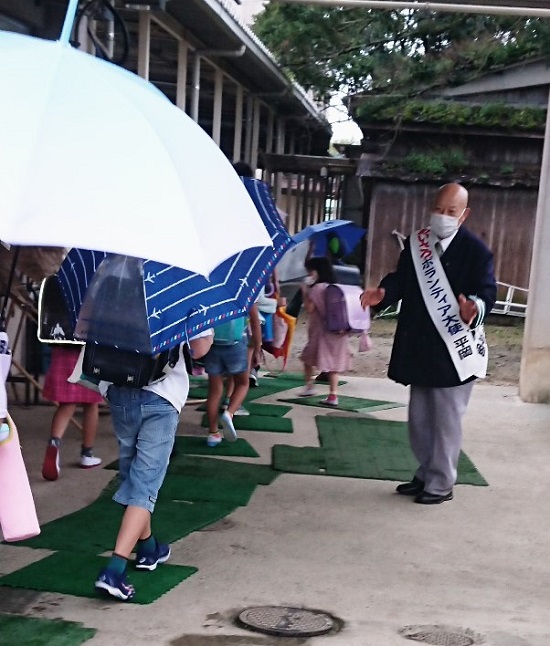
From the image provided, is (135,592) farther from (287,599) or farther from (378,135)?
(378,135)

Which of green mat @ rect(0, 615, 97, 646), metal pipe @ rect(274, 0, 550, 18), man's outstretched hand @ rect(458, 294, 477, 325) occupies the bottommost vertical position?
green mat @ rect(0, 615, 97, 646)

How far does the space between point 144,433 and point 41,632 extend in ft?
2.89

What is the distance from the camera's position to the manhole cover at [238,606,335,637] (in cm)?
376

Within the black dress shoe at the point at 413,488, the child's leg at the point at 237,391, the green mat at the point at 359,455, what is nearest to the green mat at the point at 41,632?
the black dress shoe at the point at 413,488

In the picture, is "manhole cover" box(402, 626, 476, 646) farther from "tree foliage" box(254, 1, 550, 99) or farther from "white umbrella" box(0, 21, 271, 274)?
"tree foliage" box(254, 1, 550, 99)

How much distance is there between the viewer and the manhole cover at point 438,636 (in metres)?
3.75

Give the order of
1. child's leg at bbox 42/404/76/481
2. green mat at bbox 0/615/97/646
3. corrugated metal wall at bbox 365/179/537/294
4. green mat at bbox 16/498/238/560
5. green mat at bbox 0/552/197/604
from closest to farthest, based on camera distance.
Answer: green mat at bbox 0/615/97/646 < green mat at bbox 0/552/197/604 < green mat at bbox 16/498/238/560 < child's leg at bbox 42/404/76/481 < corrugated metal wall at bbox 365/179/537/294

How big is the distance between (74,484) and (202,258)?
3239 mm

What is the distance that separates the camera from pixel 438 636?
12.5 ft

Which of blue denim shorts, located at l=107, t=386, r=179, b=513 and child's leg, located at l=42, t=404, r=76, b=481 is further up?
blue denim shorts, located at l=107, t=386, r=179, b=513

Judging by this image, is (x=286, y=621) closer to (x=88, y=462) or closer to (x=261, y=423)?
(x=88, y=462)

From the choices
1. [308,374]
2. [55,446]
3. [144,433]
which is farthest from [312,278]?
[144,433]

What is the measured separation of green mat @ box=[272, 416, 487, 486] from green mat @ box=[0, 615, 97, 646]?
113 inches

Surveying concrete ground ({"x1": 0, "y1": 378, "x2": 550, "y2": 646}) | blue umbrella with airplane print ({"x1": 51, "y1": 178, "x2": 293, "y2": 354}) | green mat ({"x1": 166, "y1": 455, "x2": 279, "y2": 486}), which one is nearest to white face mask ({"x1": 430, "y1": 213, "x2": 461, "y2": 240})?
concrete ground ({"x1": 0, "y1": 378, "x2": 550, "y2": 646})
